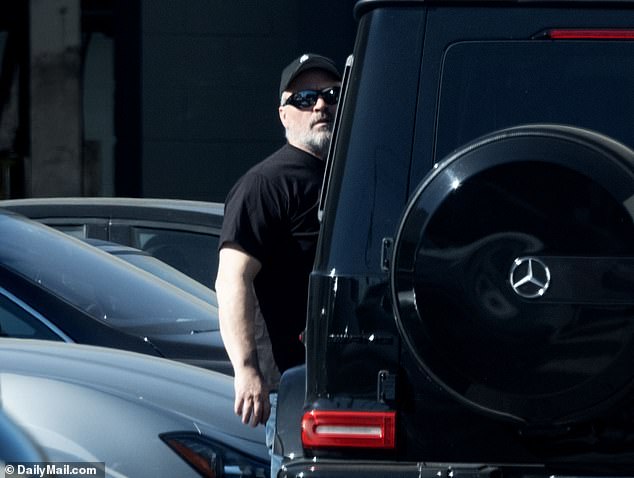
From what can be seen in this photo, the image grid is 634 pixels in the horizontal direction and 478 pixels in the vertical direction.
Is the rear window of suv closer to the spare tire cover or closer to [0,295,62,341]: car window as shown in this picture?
the spare tire cover

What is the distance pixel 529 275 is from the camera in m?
2.82

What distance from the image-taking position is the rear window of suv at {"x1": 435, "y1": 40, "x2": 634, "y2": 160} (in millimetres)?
2953

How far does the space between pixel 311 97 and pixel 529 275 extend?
136 cm

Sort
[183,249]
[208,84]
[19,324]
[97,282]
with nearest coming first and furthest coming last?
[19,324], [97,282], [183,249], [208,84]

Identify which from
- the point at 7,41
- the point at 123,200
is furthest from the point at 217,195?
the point at 123,200

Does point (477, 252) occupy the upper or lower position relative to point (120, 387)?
upper

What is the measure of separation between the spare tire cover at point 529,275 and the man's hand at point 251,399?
97 centimetres

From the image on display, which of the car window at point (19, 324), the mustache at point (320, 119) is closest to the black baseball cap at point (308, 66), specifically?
the mustache at point (320, 119)

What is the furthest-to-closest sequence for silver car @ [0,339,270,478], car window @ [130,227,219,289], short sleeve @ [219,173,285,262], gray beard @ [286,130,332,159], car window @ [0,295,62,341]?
car window @ [130,227,219,289] < car window @ [0,295,62,341] < gray beard @ [286,130,332,159] < short sleeve @ [219,173,285,262] < silver car @ [0,339,270,478]

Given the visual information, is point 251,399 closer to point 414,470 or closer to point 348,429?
point 348,429

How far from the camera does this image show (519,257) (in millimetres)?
2830

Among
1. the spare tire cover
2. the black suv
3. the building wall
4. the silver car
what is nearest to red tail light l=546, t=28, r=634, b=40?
the black suv

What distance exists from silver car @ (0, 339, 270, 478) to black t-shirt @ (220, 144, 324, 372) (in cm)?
37

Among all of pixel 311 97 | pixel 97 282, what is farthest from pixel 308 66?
pixel 97 282
